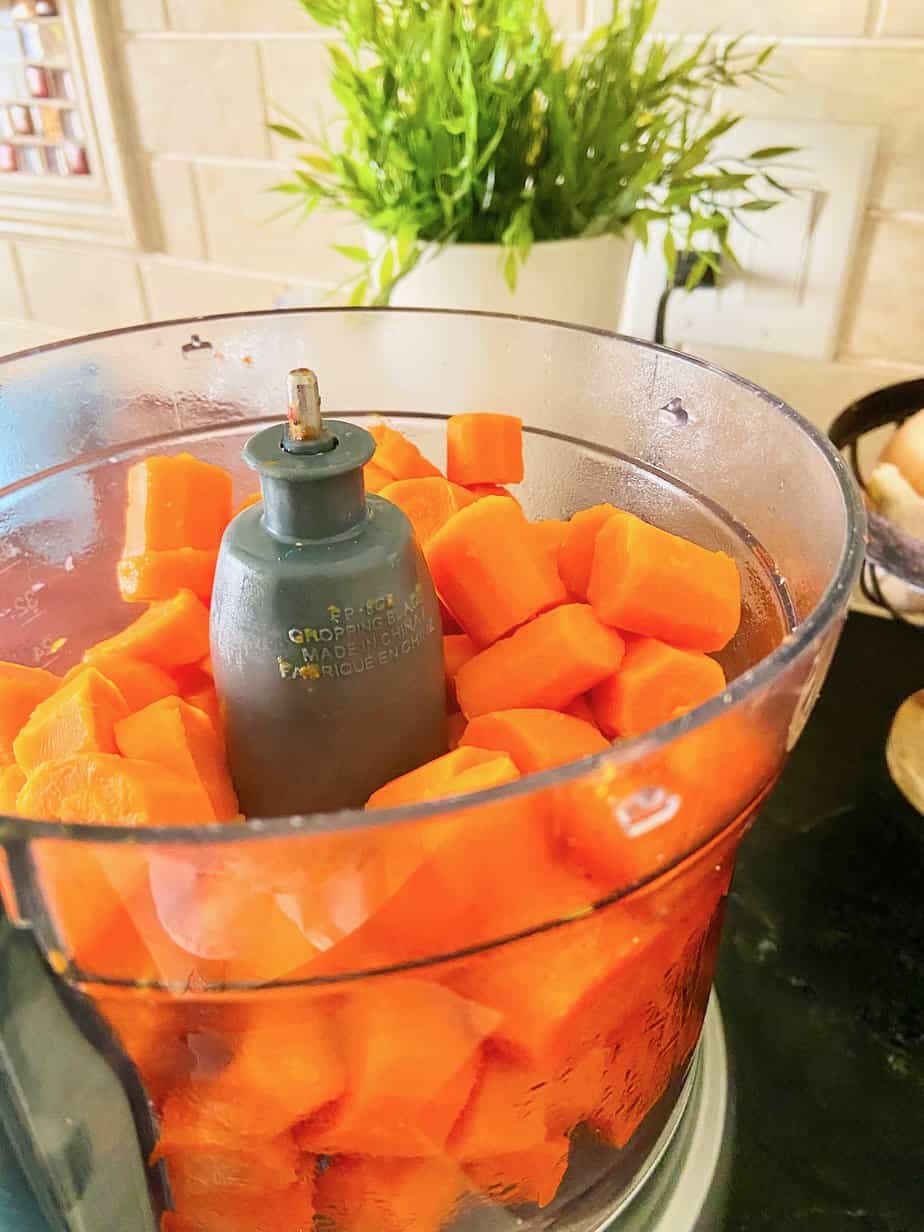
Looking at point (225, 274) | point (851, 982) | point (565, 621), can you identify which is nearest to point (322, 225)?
point (225, 274)

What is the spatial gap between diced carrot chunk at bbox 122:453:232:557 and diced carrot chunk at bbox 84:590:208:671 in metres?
0.05

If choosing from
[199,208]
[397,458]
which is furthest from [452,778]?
[199,208]

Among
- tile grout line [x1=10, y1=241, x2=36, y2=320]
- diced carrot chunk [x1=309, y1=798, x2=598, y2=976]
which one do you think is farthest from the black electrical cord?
tile grout line [x1=10, y1=241, x2=36, y2=320]

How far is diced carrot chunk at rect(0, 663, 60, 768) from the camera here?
0.51m

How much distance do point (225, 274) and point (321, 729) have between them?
2.64ft

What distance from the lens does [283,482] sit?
441mm

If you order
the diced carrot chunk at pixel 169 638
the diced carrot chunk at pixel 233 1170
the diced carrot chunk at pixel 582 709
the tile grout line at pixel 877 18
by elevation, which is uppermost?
the tile grout line at pixel 877 18

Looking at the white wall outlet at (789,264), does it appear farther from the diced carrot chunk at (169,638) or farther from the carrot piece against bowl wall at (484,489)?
the diced carrot chunk at (169,638)

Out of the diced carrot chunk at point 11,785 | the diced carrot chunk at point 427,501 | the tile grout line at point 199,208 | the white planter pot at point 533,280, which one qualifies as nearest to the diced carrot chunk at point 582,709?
the diced carrot chunk at point 427,501

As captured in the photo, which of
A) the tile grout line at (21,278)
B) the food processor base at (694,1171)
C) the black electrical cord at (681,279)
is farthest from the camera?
the tile grout line at (21,278)

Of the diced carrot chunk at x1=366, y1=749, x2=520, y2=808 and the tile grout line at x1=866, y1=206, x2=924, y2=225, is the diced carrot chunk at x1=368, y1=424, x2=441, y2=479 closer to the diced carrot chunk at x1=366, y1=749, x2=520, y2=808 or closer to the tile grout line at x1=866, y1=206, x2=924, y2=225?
the diced carrot chunk at x1=366, y1=749, x2=520, y2=808

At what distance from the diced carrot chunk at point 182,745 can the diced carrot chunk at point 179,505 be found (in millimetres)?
112

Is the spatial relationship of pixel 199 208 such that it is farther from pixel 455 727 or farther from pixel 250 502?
pixel 455 727

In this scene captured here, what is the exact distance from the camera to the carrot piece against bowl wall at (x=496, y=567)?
52 cm
